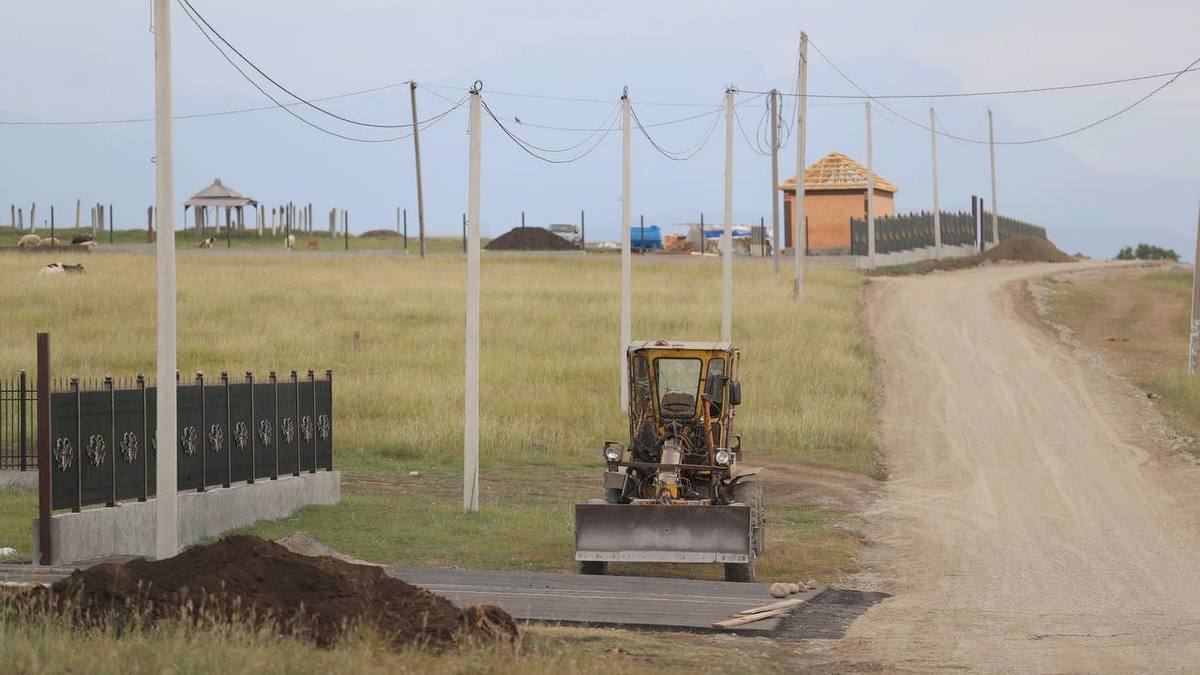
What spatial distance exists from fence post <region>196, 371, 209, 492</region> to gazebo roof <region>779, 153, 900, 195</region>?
60441 millimetres

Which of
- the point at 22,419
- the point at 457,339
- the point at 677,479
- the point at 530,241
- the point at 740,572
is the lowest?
the point at 740,572

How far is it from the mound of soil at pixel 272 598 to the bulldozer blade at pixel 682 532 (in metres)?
4.73

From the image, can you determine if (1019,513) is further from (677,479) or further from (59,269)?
(59,269)

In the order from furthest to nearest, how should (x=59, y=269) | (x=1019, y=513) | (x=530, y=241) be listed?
(x=530, y=241), (x=59, y=269), (x=1019, y=513)

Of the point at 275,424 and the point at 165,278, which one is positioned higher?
the point at 165,278

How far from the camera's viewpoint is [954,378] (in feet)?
141

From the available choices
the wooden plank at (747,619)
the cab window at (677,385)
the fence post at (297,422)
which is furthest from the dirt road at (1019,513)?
the fence post at (297,422)

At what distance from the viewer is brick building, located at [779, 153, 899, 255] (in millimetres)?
80750

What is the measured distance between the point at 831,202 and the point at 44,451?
67.5 meters

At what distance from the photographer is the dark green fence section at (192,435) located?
18.3 metres

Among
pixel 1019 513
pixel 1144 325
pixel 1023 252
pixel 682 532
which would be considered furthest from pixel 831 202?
pixel 682 532

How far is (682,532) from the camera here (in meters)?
17.1

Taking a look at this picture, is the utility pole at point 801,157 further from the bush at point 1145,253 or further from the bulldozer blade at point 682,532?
the bush at point 1145,253

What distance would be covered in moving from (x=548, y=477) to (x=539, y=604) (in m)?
14.5
